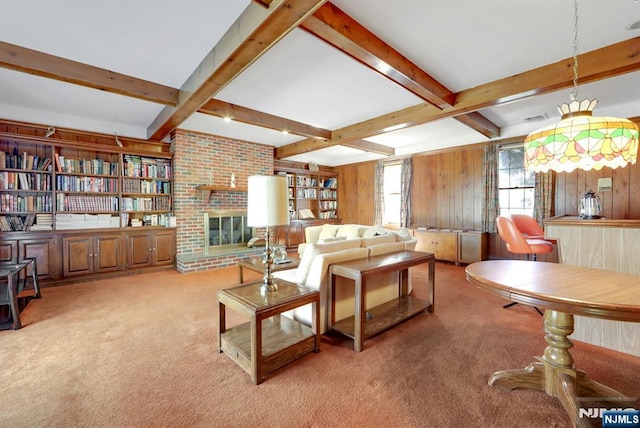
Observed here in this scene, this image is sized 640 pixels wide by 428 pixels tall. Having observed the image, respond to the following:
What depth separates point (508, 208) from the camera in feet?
16.3

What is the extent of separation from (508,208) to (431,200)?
1.39m

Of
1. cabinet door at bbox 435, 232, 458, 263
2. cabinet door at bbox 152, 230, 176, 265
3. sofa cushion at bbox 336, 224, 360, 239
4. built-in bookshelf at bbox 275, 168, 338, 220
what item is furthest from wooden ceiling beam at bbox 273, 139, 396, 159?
cabinet door at bbox 152, 230, 176, 265

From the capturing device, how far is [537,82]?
105 inches

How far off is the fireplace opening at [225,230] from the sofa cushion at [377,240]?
3.31 meters

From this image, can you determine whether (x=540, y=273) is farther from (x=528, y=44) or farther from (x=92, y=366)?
(x=92, y=366)

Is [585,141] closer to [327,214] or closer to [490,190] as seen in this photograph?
[490,190]

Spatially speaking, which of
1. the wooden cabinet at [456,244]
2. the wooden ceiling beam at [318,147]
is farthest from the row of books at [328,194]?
the wooden cabinet at [456,244]

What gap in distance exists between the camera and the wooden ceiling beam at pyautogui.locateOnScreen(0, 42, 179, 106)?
7.65ft

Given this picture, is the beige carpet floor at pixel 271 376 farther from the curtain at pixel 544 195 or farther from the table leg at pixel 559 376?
the curtain at pixel 544 195

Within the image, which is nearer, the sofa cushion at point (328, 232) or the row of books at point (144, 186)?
the row of books at point (144, 186)

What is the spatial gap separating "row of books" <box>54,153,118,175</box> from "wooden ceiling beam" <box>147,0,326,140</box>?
208cm

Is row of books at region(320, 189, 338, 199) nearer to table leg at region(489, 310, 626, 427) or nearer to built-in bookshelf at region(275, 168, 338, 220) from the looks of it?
built-in bookshelf at region(275, 168, 338, 220)

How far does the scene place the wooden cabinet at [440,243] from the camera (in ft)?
16.8

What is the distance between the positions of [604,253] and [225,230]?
5.25 meters
